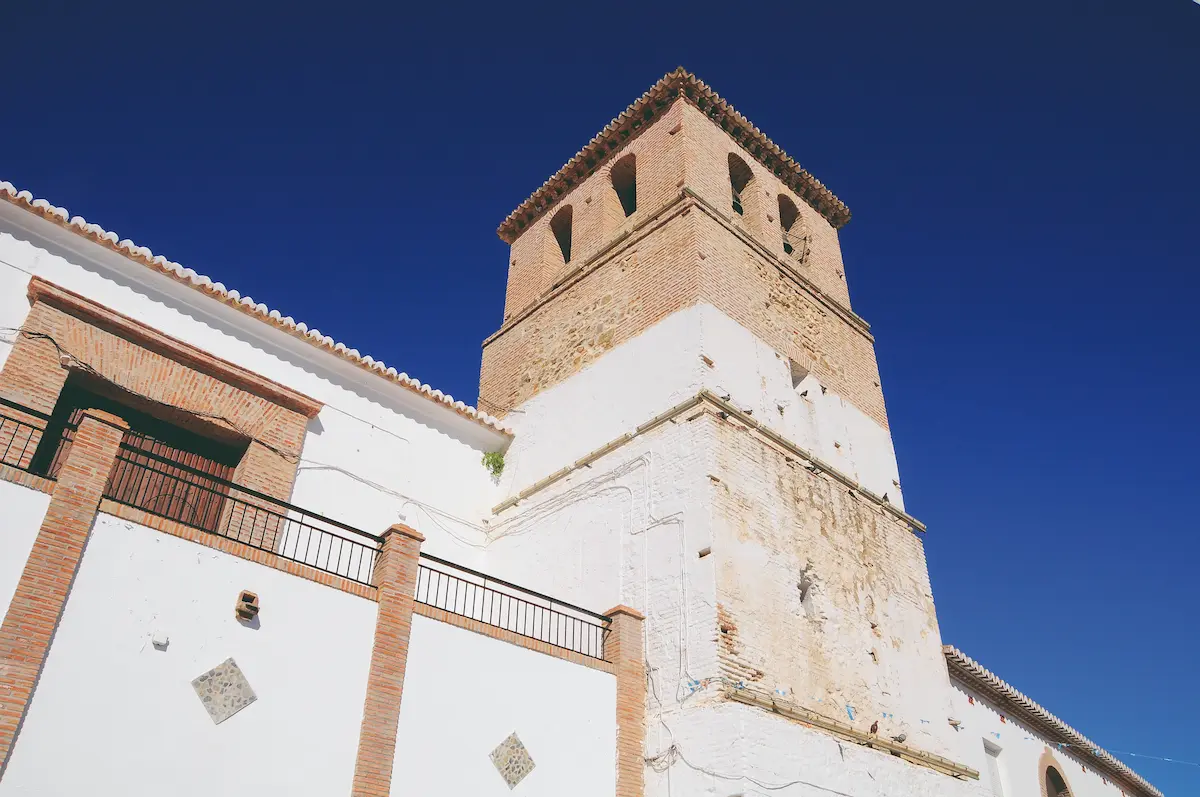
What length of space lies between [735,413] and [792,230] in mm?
5860

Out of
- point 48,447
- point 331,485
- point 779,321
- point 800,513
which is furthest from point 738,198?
point 48,447

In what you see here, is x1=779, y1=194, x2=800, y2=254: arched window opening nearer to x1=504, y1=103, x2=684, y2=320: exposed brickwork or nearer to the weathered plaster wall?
x1=504, y1=103, x2=684, y2=320: exposed brickwork

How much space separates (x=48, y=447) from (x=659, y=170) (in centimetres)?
883

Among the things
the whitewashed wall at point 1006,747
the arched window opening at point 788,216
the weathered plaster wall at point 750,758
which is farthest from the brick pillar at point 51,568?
the arched window opening at point 788,216

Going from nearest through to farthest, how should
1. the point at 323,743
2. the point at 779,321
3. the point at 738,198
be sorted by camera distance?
the point at 323,743
the point at 779,321
the point at 738,198

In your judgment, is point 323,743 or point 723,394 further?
point 723,394

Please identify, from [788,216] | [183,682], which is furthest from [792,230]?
[183,682]

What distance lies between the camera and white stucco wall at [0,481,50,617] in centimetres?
569

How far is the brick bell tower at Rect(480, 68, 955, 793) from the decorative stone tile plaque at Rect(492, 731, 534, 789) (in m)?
1.36

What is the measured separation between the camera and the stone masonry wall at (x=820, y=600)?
345 inches

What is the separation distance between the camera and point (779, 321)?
12.1 metres

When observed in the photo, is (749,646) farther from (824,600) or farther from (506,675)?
(506,675)

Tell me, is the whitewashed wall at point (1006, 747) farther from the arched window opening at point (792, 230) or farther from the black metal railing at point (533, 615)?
the arched window opening at point (792, 230)

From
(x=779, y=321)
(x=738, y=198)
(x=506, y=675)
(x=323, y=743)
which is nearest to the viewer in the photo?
(x=323, y=743)
